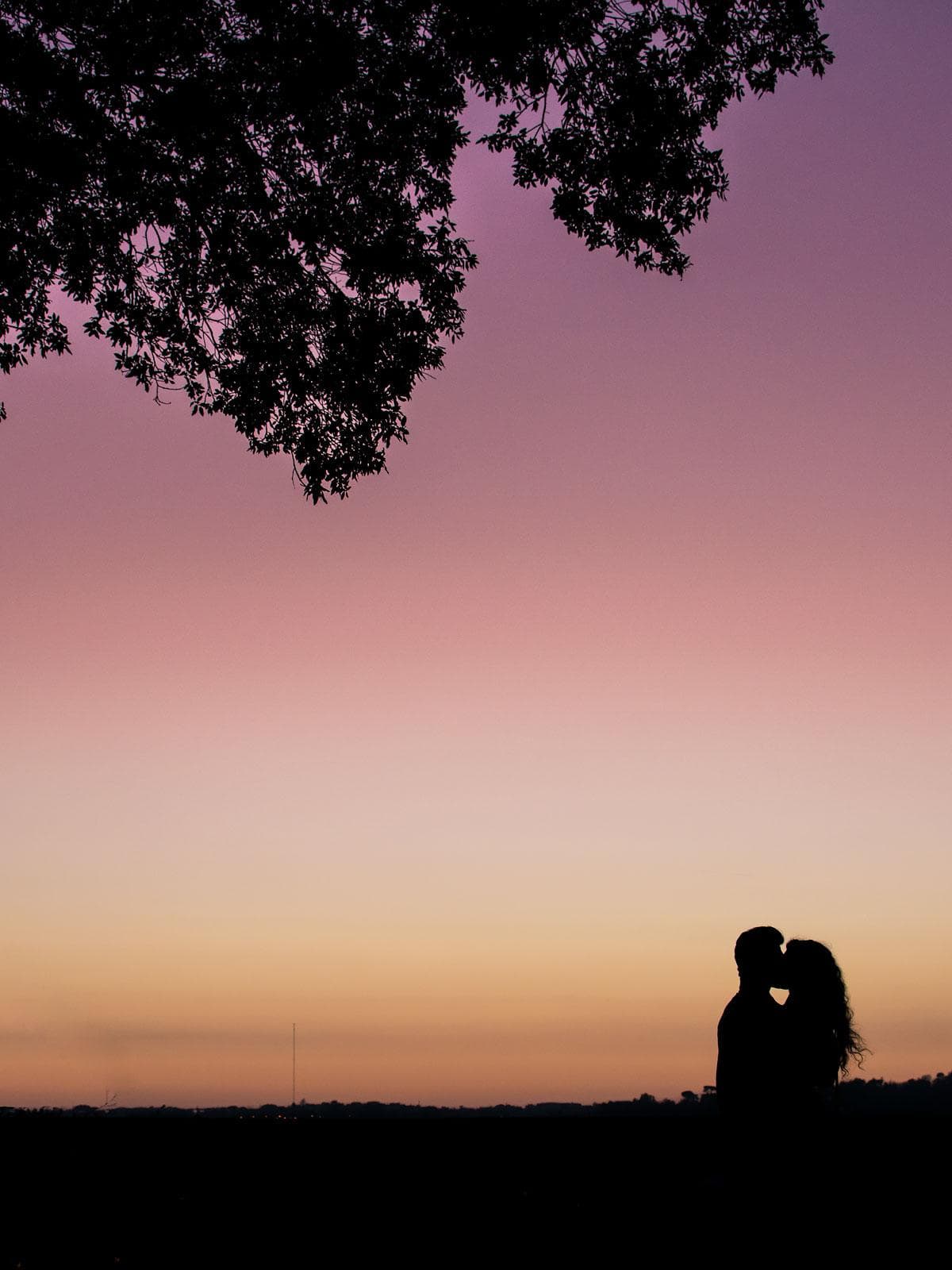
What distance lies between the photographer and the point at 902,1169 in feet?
30.5

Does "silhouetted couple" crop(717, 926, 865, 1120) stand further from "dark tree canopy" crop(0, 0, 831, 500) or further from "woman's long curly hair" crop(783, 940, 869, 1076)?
"dark tree canopy" crop(0, 0, 831, 500)

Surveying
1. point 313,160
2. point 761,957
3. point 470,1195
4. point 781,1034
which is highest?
point 313,160

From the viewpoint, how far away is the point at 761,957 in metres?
6.71

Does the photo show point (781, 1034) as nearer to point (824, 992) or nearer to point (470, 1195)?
point (824, 992)

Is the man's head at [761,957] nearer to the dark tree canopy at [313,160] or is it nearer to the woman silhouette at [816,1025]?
the woman silhouette at [816,1025]

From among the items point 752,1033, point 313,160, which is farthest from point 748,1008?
point 313,160

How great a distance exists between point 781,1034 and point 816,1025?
275 mm

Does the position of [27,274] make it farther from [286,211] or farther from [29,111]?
[286,211]

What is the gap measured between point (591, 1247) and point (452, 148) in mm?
9762

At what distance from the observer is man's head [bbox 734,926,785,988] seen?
22.0 feet

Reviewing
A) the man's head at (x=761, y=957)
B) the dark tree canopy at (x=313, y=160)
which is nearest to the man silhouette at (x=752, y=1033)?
the man's head at (x=761, y=957)

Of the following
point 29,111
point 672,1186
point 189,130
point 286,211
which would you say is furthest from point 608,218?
point 672,1186

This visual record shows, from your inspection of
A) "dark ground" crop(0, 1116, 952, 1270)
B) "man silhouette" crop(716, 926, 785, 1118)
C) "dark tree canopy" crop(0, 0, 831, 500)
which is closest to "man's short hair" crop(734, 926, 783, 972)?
"man silhouette" crop(716, 926, 785, 1118)

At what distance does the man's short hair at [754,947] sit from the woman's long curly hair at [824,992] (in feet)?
0.59
